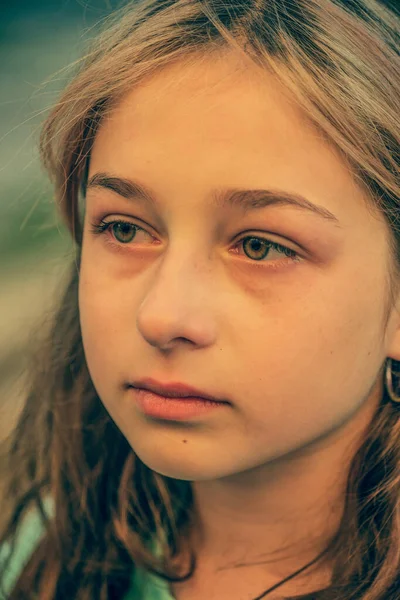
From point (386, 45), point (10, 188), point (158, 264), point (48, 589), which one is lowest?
point (48, 589)

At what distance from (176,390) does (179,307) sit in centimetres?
12

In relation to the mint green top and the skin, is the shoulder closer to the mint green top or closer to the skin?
the mint green top

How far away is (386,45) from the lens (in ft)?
3.87

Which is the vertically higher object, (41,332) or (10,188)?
(10,188)

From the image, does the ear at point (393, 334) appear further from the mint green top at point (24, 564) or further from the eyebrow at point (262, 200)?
the mint green top at point (24, 564)

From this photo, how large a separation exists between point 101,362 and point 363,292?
15.4 inches

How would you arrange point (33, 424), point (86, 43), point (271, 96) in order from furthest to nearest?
point (33, 424) → point (86, 43) → point (271, 96)

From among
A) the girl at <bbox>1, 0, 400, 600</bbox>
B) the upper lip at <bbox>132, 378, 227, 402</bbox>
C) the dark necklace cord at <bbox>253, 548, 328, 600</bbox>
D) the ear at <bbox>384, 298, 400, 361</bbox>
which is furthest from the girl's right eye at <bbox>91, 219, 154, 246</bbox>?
the dark necklace cord at <bbox>253, 548, 328, 600</bbox>

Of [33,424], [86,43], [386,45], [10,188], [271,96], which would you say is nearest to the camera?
[271,96]

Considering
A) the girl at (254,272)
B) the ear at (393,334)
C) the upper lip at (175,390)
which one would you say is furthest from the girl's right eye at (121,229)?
the ear at (393,334)

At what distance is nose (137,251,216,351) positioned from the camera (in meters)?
1.05

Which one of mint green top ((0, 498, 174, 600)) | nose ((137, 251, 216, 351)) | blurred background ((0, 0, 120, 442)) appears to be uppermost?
blurred background ((0, 0, 120, 442))

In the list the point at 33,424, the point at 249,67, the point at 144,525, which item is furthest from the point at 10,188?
the point at 249,67

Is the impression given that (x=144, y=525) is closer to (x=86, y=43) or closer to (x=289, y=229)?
(x=289, y=229)
